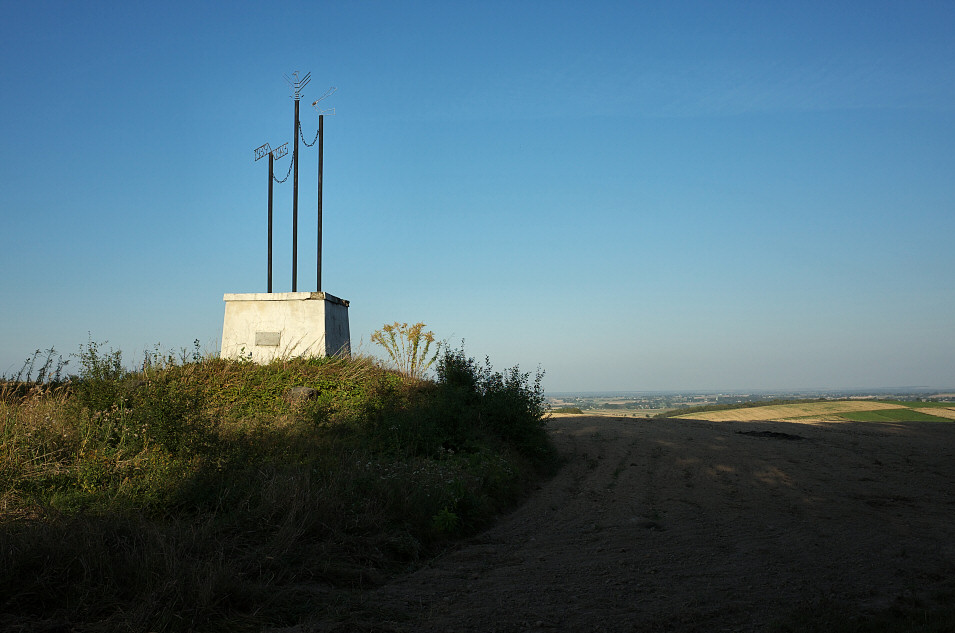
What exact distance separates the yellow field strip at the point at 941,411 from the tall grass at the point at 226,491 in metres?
17.8

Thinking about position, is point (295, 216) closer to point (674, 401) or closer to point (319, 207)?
point (319, 207)

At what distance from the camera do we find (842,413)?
2366cm

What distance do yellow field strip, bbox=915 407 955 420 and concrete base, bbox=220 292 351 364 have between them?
68.6 feet

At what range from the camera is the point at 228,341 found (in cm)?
1631

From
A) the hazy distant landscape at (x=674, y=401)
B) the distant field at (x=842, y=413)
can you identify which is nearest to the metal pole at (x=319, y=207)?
the hazy distant landscape at (x=674, y=401)

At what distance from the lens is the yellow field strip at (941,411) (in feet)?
73.0

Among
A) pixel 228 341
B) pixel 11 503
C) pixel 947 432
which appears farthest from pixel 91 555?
pixel 947 432

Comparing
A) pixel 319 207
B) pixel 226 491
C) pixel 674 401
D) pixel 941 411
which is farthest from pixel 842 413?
pixel 674 401

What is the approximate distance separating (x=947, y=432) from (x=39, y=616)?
62.0 ft

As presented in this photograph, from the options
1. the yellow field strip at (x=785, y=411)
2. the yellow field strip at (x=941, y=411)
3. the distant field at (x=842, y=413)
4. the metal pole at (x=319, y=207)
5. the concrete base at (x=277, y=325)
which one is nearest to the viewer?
the concrete base at (x=277, y=325)

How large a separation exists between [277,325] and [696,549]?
498 inches

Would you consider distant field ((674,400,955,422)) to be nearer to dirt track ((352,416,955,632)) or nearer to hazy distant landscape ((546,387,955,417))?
hazy distant landscape ((546,387,955,417))

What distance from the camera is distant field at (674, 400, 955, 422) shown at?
2159 cm

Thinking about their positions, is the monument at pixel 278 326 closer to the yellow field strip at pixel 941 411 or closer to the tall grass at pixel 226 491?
the tall grass at pixel 226 491
